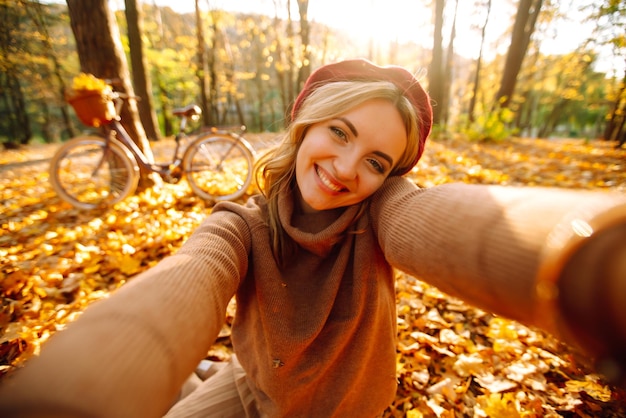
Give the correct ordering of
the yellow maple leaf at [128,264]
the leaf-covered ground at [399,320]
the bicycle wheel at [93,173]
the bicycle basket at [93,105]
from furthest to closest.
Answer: the bicycle wheel at [93,173] → the bicycle basket at [93,105] → the yellow maple leaf at [128,264] → the leaf-covered ground at [399,320]

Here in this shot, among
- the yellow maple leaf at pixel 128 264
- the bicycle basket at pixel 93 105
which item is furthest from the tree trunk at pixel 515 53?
the yellow maple leaf at pixel 128 264

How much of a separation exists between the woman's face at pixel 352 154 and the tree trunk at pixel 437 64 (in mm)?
10012

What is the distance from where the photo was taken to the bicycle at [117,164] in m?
3.64

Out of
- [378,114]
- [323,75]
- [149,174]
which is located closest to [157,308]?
[378,114]

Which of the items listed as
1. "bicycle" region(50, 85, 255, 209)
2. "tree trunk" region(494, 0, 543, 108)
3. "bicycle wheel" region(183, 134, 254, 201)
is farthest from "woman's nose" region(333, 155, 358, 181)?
"tree trunk" region(494, 0, 543, 108)

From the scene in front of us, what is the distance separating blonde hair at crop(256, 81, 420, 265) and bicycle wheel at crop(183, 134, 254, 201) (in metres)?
2.84

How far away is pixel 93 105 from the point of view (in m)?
3.32

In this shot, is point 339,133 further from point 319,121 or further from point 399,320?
point 399,320

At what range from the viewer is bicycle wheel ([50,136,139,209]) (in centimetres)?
368

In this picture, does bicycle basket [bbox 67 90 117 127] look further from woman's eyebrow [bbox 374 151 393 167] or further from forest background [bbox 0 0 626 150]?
woman's eyebrow [bbox 374 151 393 167]

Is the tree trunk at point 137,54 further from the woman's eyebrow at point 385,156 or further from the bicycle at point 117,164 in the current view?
the woman's eyebrow at point 385,156

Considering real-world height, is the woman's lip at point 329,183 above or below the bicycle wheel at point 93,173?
above

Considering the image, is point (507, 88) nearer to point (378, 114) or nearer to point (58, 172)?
point (378, 114)

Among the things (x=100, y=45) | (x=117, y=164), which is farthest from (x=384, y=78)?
(x=100, y=45)
